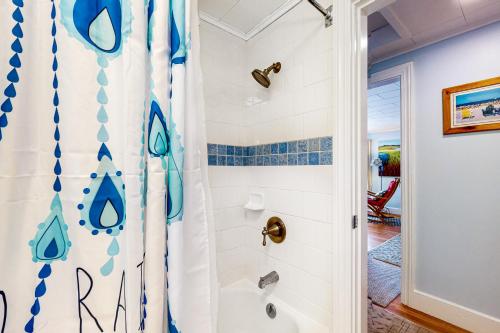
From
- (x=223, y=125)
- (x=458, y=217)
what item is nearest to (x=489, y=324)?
(x=458, y=217)

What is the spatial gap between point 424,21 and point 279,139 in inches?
55.5

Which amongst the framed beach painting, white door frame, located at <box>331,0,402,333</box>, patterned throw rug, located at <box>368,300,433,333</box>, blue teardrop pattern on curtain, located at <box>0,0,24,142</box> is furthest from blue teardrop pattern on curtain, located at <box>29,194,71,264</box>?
the framed beach painting

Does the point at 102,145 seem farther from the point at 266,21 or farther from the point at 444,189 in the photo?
the point at 444,189

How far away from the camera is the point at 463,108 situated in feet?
5.01

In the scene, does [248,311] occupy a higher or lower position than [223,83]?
lower

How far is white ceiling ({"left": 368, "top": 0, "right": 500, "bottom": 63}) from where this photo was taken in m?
1.32

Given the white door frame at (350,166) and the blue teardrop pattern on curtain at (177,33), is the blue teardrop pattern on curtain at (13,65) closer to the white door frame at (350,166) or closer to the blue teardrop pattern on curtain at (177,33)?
the blue teardrop pattern on curtain at (177,33)

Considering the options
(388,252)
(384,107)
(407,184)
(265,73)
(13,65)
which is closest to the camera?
(13,65)

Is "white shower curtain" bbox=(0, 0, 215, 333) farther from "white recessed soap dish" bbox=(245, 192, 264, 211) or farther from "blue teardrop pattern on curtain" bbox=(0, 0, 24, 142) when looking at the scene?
"white recessed soap dish" bbox=(245, 192, 264, 211)

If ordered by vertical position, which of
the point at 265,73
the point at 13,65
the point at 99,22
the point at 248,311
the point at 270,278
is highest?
the point at 265,73

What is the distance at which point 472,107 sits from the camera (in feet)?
4.93

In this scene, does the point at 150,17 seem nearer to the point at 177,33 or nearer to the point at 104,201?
the point at 177,33

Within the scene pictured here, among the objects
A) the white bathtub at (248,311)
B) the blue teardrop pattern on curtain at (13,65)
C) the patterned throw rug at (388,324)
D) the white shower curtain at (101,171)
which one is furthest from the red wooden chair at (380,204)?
the blue teardrop pattern on curtain at (13,65)

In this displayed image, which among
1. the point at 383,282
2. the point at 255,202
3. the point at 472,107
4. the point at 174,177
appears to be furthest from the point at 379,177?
the point at 174,177
